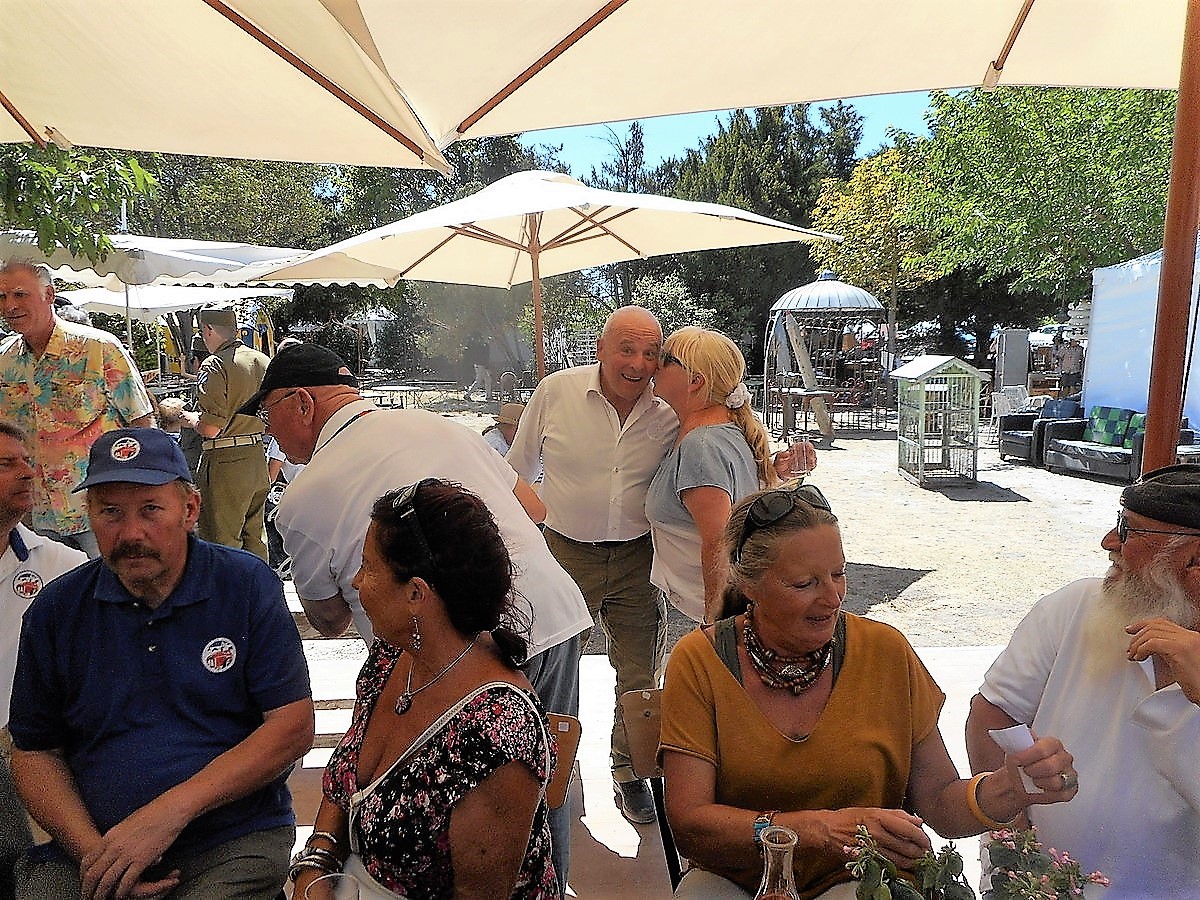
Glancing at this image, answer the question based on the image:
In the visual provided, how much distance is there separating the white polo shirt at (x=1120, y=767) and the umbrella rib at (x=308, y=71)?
1923 mm

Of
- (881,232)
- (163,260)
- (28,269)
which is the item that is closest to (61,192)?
(28,269)

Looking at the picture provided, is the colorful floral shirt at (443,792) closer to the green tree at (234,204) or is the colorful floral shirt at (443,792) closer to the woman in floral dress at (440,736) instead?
the woman in floral dress at (440,736)

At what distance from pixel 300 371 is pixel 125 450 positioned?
475 millimetres

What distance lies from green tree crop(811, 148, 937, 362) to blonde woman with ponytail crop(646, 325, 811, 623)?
18.0 meters

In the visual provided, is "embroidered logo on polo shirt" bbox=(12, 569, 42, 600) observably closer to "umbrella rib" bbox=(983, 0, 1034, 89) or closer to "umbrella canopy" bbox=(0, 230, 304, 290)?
"umbrella canopy" bbox=(0, 230, 304, 290)

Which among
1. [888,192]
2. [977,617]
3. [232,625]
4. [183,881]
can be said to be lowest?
[977,617]

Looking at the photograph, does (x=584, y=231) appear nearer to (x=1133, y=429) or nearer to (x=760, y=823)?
(x=760, y=823)

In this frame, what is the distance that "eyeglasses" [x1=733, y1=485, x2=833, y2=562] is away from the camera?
1882 mm

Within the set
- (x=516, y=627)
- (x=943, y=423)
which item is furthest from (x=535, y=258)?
(x=943, y=423)

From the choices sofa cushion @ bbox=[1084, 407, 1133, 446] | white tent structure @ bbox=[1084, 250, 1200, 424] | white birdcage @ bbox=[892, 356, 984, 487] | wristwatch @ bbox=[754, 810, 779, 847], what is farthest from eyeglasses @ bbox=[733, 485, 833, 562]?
white tent structure @ bbox=[1084, 250, 1200, 424]

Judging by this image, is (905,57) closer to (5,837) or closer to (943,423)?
(5,837)

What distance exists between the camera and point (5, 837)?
2.00 metres

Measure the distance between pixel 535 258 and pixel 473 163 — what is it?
19.5m

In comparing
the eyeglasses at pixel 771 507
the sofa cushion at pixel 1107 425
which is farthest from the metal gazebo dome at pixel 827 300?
the eyeglasses at pixel 771 507
